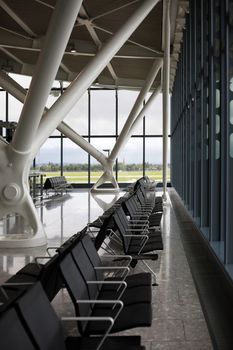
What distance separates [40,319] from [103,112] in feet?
98.1

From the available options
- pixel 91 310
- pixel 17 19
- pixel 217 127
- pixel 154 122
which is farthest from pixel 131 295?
pixel 154 122

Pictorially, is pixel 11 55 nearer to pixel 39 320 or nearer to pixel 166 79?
pixel 166 79

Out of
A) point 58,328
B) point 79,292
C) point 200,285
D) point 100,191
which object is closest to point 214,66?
point 200,285

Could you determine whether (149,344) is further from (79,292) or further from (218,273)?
(218,273)

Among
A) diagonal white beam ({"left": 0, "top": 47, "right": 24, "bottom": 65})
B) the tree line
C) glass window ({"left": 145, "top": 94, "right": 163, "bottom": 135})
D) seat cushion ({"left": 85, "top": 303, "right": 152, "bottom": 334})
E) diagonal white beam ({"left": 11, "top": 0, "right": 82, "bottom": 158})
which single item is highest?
diagonal white beam ({"left": 0, "top": 47, "right": 24, "bottom": 65})

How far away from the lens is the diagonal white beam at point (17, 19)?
18.0 metres

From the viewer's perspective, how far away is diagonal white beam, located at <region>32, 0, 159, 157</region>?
9740 mm

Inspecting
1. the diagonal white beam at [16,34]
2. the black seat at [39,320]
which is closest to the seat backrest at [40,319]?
the black seat at [39,320]

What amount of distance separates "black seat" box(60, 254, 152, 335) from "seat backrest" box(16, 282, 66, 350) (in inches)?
21.7

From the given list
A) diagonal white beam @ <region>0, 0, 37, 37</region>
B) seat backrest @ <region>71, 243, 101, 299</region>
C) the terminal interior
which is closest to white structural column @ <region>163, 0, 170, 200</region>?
the terminal interior

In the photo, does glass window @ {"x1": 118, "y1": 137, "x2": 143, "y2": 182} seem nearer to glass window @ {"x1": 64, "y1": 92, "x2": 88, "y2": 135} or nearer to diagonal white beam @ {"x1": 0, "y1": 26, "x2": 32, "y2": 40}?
glass window @ {"x1": 64, "y1": 92, "x2": 88, "y2": 135}

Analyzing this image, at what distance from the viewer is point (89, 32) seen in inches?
851

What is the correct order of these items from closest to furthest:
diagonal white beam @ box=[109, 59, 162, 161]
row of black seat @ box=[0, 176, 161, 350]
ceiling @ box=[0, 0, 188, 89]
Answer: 1. row of black seat @ box=[0, 176, 161, 350]
2. ceiling @ box=[0, 0, 188, 89]
3. diagonal white beam @ box=[109, 59, 162, 161]

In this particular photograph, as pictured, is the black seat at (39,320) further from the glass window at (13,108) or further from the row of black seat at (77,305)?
the glass window at (13,108)
